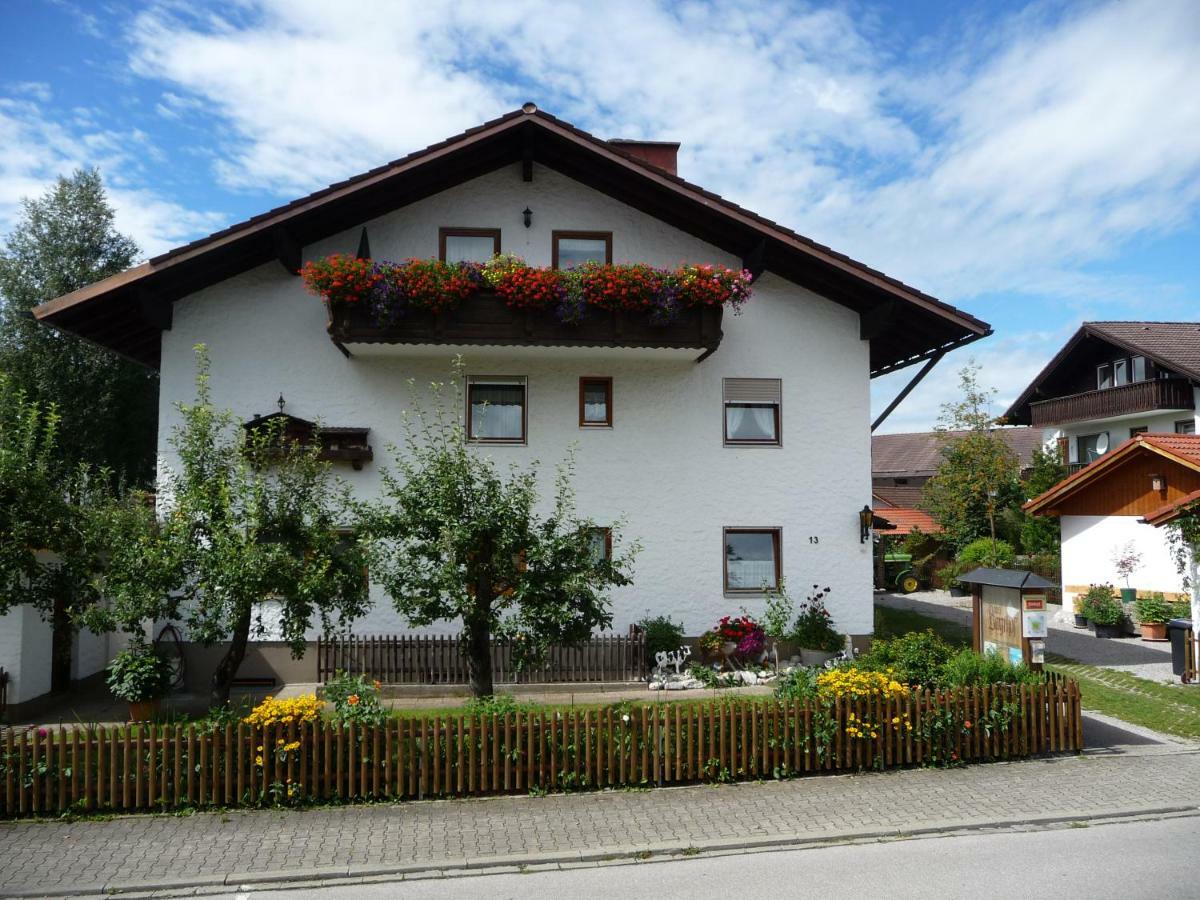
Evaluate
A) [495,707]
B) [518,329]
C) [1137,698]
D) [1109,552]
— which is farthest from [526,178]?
[1109,552]

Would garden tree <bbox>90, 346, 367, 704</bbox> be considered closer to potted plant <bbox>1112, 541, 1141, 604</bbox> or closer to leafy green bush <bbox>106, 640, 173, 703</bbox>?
leafy green bush <bbox>106, 640, 173, 703</bbox>

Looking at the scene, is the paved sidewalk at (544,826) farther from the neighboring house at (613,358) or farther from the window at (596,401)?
the window at (596,401)

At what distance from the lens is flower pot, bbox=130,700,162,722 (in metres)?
11.6

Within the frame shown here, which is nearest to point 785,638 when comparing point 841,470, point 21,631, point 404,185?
point 841,470

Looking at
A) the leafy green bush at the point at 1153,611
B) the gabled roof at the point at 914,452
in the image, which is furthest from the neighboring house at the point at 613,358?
the gabled roof at the point at 914,452

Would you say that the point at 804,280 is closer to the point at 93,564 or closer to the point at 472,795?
the point at 472,795

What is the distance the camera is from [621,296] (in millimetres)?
13875

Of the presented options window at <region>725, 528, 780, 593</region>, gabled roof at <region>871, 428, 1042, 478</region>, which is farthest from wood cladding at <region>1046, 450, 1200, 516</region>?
gabled roof at <region>871, 428, 1042, 478</region>

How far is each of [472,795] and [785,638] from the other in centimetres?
764

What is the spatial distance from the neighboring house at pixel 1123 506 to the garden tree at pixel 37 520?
20519 mm

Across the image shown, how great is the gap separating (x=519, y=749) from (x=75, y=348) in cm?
2619

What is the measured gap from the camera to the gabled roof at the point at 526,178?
1407 cm

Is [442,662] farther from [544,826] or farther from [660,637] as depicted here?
[544,826]

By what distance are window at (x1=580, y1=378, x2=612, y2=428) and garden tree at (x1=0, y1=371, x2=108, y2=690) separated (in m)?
7.62
